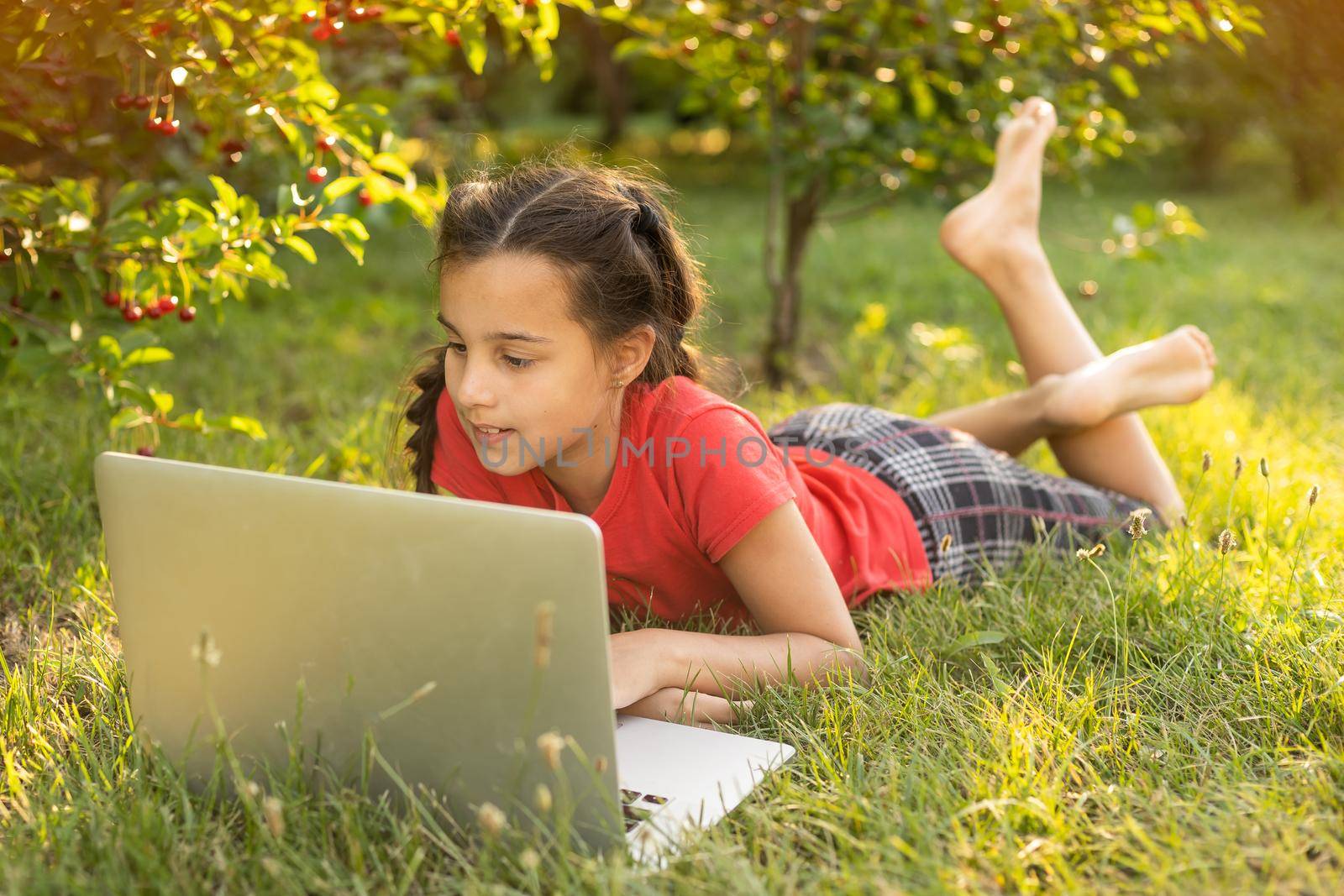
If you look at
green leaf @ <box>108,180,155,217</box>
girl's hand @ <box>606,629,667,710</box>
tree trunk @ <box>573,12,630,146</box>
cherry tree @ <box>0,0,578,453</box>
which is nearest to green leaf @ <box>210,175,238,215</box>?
cherry tree @ <box>0,0,578,453</box>

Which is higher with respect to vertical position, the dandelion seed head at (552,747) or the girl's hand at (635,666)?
the dandelion seed head at (552,747)

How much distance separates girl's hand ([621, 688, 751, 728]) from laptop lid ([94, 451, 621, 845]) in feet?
1.27

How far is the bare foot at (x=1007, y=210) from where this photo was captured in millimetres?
2646

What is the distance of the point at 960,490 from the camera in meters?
2.26

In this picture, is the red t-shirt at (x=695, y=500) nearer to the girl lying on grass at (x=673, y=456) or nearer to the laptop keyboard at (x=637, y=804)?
the girl lying on grass at (x=673, y=456)

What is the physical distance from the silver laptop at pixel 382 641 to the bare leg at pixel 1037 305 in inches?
57.9

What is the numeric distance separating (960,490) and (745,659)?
29.4 inches

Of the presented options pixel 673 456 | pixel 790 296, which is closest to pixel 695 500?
pixel 673 456

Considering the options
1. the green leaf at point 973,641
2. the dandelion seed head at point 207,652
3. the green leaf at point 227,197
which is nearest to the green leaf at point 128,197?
the green leaf at point 227,197

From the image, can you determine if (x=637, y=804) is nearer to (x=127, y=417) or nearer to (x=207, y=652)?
(x=207, y=652)

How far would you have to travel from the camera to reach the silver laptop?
3.67 feet

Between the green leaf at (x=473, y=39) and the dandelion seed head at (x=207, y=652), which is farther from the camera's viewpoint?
the green leaf at (x=473, y=39)

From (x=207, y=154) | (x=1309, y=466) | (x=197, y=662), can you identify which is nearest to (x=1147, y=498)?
(x=1309, y=466)

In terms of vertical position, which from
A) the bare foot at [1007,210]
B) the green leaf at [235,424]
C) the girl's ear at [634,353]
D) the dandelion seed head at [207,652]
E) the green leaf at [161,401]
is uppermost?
the bare foot at [1007,210]
